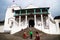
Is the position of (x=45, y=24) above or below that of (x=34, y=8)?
below

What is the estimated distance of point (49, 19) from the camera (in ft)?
132

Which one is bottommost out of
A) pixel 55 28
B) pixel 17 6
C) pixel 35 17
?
pixel 55 28

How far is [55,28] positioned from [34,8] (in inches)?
266

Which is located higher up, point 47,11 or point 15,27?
point 47,11

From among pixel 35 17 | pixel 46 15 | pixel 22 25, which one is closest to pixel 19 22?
pixel 22 25

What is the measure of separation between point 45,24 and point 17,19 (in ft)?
22.5

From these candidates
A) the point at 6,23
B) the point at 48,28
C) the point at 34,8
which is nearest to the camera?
the point at 48,28

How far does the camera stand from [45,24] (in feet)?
134

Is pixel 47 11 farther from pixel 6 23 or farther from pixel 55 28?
pixel 6 23

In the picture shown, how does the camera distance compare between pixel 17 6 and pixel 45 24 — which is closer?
pixel 45 24

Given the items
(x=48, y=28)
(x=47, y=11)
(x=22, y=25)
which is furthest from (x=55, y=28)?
(x=22, y=25)

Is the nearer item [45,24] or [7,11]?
[45,24]

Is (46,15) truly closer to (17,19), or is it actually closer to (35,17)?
(35,17)

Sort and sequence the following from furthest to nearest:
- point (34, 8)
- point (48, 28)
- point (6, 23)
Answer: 1. point (6, 23)
2. point (34, 8)
3. point (48, 28)
